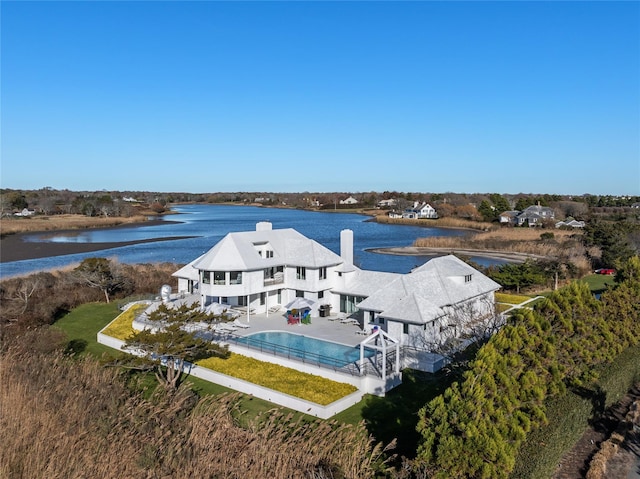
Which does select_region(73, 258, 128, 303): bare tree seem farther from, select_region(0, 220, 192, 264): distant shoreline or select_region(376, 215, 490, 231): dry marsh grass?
select_region(376, 215, 490, 231): dry marsh grass

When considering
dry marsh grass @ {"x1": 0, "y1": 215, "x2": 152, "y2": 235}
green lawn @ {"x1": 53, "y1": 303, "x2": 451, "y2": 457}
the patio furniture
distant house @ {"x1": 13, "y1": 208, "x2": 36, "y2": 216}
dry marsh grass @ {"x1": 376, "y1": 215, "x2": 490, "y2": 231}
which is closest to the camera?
green lawn @ {"x1": 53, "y1": 303, "x2": 451, "y2": 457}

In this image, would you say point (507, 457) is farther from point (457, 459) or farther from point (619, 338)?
point (619, 338)

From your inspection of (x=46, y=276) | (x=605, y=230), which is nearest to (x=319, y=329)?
(x=46, y=276)

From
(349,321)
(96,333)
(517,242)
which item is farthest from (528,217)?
(96,333)

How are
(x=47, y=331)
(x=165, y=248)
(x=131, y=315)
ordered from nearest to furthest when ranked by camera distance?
(x=47, y=331) < (x=131, y=315) < (x=165, y=248)

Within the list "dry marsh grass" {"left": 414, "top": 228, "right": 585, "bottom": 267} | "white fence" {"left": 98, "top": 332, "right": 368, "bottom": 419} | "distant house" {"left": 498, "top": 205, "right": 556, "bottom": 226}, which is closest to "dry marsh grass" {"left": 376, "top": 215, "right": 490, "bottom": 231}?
"distant house" {"left": 498, "top": 205, "right": 556, "bottom": 226}

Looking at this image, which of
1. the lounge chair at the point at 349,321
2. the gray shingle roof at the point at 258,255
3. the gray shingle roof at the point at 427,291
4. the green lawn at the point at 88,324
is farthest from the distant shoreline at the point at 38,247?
the gray shingle roof at the point at 427,291
